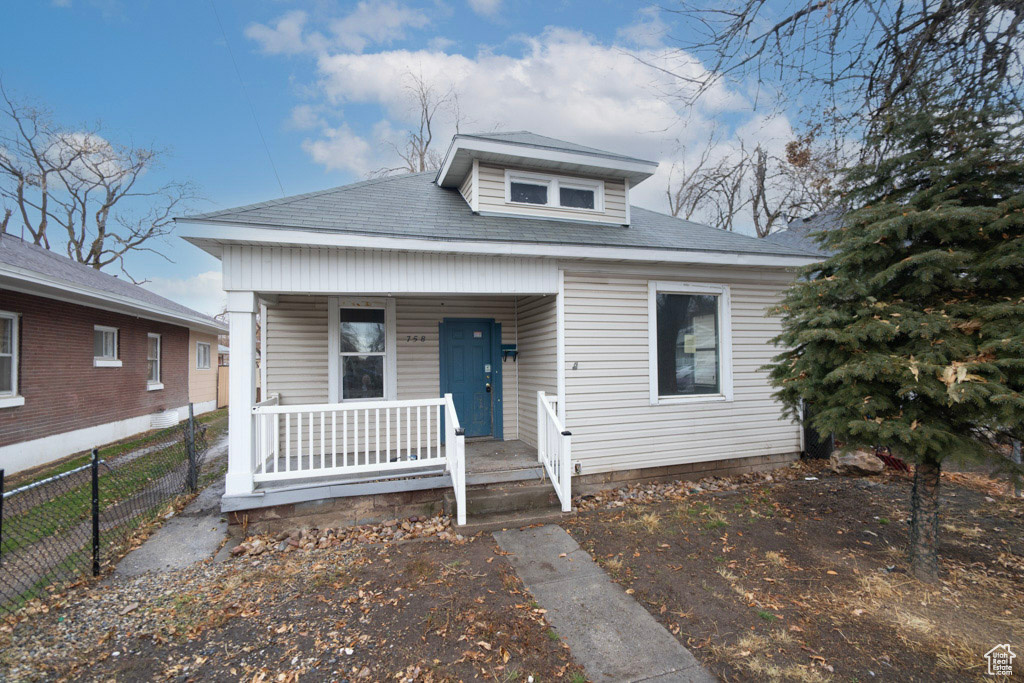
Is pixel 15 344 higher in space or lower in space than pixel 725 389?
higher

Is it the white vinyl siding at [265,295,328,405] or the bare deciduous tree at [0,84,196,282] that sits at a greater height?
the bare deciduous tree at [0,84,196,282]

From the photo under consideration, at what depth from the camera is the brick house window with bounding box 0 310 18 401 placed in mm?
6949

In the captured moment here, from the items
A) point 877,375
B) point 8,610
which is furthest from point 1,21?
point 877,375

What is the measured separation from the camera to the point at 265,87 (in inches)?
439

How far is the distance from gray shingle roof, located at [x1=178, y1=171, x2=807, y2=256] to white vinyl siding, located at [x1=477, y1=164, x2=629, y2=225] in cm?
18

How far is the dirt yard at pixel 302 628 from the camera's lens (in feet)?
8.51

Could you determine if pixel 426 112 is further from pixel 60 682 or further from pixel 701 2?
pixel 60 682

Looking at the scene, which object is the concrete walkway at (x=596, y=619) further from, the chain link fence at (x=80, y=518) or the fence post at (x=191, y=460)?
the fence post at (x=191, y=460)

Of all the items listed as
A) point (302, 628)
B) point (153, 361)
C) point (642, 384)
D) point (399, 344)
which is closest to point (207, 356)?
point (153, 361)

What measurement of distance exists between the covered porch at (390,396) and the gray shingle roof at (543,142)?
7.57ft

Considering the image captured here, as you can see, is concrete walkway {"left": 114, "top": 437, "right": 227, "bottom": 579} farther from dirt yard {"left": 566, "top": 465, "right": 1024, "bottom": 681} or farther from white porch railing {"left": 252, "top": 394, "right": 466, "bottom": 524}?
dirt yard {"left": 566, "top": 465, "right": 1024, "bottom": 681}

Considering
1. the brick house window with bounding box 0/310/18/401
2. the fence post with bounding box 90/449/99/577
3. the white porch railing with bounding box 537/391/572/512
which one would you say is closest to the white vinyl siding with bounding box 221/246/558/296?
the white porch railing with bounding box 537/391/572/512

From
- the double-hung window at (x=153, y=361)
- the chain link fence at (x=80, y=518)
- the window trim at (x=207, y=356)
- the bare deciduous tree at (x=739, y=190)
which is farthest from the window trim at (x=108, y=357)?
the bare deciduous tree at (x=739, y=190)

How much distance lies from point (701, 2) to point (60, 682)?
21.2 ft
